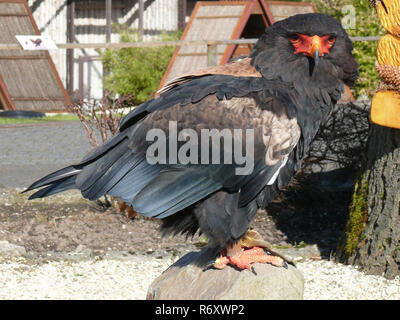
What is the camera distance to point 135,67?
14797mm

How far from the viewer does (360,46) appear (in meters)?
12.3

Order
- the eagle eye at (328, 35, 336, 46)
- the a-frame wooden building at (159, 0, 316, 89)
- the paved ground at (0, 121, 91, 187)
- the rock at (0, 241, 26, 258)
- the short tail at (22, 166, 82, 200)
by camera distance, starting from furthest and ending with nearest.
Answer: the a-frame wooden building at (159, 0, 316, 89)
the paved ground at (0, 121, 91, 187)
the rock at (0, 241, 26, 258)
the short tail at (22, 166, 82, 200)
the eagle eye at (328, 35, 336, 46)

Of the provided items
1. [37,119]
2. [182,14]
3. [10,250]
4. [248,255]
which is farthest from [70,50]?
[248,255]

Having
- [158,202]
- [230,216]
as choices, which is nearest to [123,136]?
[158,202]

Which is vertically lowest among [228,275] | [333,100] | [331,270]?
[331,270]

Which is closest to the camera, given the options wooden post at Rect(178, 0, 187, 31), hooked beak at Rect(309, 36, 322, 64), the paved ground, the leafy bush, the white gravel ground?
hooked beak at Rect(309, 36, 322, 64)

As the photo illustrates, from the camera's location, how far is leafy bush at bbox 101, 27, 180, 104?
48.3ft

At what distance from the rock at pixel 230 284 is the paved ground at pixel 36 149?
168 inches

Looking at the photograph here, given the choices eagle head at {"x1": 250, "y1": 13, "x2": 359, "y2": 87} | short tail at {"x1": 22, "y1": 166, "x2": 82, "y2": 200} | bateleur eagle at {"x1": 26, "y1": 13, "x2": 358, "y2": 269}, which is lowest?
short tail at {"x1": 22, "y1": 166, "x2": 82, "y2": 200}

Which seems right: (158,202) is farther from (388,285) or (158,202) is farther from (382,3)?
(388,285)

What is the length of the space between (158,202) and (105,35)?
1379 cm

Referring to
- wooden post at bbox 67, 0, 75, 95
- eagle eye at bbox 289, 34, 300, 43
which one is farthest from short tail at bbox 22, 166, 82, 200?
wooden post at bbox 67, 0, 75, 95

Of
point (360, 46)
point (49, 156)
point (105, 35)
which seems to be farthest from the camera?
point (105, 35)

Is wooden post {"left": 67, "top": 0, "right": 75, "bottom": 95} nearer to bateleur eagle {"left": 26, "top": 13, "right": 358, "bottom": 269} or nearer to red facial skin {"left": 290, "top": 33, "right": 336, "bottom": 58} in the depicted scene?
bateleur eagle {"left": 26, "top": 13, "right": 358, "bottom": 269}
